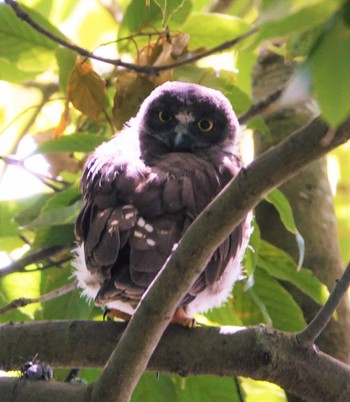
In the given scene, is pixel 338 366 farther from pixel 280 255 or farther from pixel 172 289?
pixel 280 255

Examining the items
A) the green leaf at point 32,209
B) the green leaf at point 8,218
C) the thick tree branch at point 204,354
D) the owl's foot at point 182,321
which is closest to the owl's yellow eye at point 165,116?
the green leaf at point 32,209

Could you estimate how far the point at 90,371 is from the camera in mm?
3250

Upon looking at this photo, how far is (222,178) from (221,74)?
32.5 inches

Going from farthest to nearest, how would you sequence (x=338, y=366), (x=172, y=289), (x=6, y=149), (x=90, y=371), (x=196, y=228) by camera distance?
→ (x=6, y=149), (x=90, y=371), (x=338, y=366), (x=172, y=289), (x=196, y=228)

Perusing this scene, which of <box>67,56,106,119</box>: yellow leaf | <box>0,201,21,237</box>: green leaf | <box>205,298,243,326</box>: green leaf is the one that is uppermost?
<box>67,56,106,119</box>: yellow leaf

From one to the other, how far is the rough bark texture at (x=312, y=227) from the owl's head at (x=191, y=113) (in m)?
0.45

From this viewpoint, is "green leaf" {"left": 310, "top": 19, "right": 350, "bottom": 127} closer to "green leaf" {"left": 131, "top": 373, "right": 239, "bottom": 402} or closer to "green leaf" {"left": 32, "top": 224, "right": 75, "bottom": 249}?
"green leaf" {"left": 131, "top": 373, "right": 239, "bottom": 402}

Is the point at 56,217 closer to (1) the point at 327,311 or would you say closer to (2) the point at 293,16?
(1) the point at 327,311

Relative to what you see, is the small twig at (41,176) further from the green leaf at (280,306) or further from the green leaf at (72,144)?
the green leaf at (280,306)

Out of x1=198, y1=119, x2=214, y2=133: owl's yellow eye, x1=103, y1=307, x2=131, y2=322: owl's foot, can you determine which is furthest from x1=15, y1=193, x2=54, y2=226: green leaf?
x1=198, y1=119, x2=214, y2=133: owl's yellow eye

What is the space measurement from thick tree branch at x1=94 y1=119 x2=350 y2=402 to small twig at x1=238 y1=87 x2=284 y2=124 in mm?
1796

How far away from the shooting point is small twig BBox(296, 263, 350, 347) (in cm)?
198

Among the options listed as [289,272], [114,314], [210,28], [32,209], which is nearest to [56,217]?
[114,314]

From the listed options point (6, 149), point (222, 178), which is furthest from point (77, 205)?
point (6, 149)
